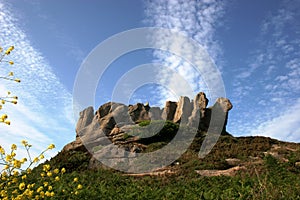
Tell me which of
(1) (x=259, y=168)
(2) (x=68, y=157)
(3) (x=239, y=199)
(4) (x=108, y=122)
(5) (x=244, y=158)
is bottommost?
(3) (x=239, y=199)

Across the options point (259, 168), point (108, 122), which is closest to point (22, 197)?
point (259, 168)

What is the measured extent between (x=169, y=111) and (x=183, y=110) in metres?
2.12

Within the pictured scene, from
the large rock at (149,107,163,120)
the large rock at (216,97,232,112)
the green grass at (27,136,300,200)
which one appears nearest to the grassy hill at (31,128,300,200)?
the green grass at (27,136,300,200)

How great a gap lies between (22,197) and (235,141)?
81.3 ft

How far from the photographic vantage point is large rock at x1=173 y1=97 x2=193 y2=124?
37469 mm

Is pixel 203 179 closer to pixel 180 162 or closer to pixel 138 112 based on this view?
pixel 180 162

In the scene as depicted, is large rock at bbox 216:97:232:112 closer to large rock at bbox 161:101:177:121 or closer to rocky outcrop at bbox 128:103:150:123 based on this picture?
large rock at bbox 161:101:177:121

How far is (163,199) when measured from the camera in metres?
7.64

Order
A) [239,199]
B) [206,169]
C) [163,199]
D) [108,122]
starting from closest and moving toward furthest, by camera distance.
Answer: [239,199]
[163,199]
[206,169]
[108,122]

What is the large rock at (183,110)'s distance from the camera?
3747 centimetres

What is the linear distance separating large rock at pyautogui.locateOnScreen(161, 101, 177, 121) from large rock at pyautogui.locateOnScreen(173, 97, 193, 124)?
56 centimetres

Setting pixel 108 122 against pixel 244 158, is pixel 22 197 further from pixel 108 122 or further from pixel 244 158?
pixel 108 122

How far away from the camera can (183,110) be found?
38312mm

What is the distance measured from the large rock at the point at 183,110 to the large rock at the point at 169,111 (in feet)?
1.84
